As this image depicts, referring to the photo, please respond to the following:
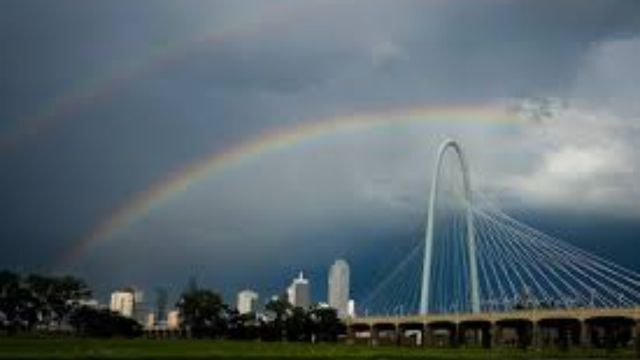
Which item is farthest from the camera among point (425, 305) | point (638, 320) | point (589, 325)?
point (425, 305)

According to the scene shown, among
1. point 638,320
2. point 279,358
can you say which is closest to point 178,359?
point 279,358

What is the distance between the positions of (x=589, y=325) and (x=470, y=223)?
2382 cm

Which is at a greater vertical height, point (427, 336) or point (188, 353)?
point (188, 353)

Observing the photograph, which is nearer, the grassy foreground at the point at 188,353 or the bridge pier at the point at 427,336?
the grassy foreground at the point at 188,353

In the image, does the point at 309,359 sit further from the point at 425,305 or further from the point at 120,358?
the point at 425,305

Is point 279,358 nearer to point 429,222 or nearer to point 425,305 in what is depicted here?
point 429,222

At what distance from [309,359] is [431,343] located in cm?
11440

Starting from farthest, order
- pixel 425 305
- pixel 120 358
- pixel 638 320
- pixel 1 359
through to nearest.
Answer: pixel 425 305 < pixel 638 320 < pixel 120 358 < pixel 1 359

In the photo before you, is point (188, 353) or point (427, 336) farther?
point (427, 336)

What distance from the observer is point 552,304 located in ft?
588

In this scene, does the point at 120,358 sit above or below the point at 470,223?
below

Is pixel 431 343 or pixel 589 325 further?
pixel 431 343

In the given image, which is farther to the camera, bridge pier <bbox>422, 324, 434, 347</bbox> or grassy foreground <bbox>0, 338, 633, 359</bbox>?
bridge pier <bbox>422, 324, 434, 347</bbox>

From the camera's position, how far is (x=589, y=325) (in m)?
143
